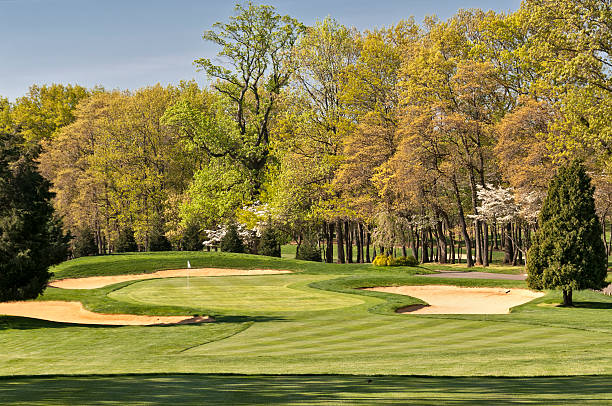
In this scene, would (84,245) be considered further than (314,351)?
Yes

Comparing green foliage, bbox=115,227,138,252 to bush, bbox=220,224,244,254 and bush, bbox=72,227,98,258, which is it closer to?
bush, bbox=72,227,98,258

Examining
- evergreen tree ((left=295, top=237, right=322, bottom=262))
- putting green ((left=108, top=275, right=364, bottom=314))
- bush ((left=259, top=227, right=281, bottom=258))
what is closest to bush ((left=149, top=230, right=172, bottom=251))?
bush ((left=259, top=227, right=281, bottom=258))

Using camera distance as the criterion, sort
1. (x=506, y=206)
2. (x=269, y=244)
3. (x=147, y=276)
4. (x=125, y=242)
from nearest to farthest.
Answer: (x=147, y=276)
(x=506, y=206)
(x=269, y=244)
(x=125, y=242)

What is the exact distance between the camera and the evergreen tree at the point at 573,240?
24172 millimetres

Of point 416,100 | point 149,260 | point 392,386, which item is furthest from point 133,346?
point 416,100

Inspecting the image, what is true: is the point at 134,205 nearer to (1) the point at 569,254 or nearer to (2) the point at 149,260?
(2) the point at 149,260

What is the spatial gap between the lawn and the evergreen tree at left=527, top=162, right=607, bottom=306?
1339 millimetres

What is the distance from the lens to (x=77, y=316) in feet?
79.9

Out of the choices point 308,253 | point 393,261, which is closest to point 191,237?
point 308,253

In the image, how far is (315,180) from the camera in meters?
55.0

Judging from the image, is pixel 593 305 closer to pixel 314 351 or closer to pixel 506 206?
pixel 314 351

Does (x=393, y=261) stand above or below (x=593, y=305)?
above

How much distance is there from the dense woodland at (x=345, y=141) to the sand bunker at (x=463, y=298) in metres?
11.1

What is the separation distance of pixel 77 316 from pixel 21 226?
4926 millimetres
